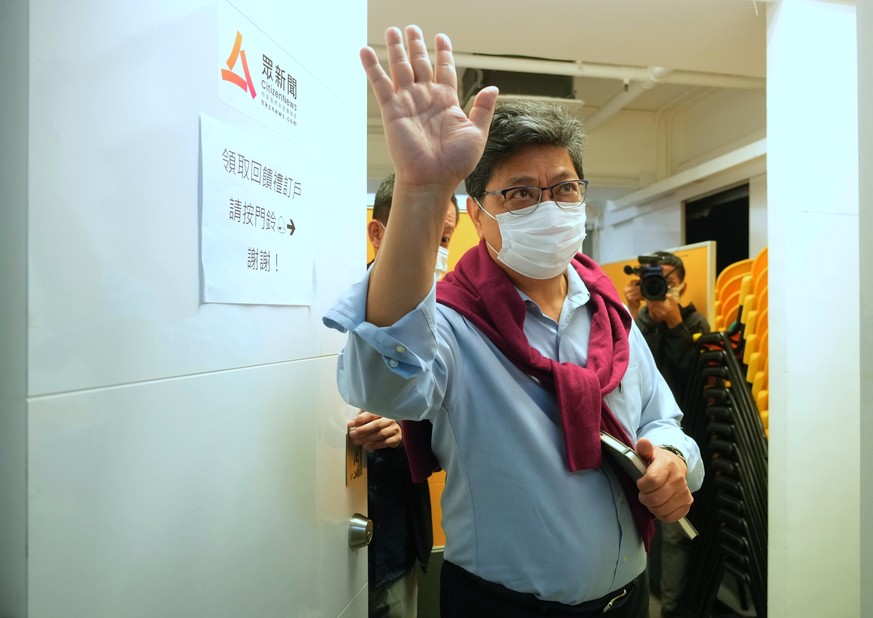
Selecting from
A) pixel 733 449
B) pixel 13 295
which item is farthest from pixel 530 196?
pixel 733 449

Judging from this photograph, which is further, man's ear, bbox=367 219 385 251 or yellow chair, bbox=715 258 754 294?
yellow chair, bbox=715 258 754 294

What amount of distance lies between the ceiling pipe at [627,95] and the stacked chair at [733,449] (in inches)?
46.7

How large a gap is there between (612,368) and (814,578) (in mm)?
1417

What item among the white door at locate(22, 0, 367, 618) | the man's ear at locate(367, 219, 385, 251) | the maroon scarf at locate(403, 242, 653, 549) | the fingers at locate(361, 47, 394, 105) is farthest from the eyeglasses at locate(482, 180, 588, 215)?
the man's ear at locate(367, 219, 385, 251)

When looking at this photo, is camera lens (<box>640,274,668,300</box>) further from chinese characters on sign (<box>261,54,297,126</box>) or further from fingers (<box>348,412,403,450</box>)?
chinese characters on sign (<box>261,54,297,126</box>)

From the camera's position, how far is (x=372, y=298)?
0.65m

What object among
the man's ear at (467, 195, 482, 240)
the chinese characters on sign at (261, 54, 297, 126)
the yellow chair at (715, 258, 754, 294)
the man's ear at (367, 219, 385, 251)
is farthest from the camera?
the yellow chair at (715, 258, 754, 294)

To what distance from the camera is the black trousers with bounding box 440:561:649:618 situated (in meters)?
0.90

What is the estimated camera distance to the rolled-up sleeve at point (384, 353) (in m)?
0.64

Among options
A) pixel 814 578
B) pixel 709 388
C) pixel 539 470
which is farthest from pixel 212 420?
pixel 709 388

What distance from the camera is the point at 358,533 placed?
1.02 metres

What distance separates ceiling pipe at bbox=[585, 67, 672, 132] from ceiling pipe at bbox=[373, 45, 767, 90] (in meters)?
0.03

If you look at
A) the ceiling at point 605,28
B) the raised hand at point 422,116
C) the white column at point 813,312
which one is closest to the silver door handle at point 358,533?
the raised hand at point 422,116

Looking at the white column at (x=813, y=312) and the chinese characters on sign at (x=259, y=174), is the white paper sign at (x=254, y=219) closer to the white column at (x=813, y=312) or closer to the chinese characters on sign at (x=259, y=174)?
the chinese characters on sign at (x=259, y=174)
